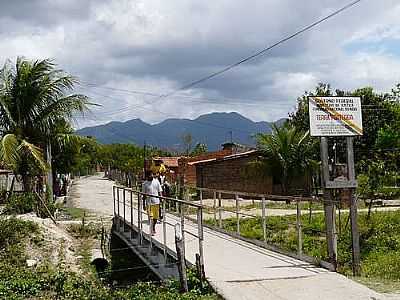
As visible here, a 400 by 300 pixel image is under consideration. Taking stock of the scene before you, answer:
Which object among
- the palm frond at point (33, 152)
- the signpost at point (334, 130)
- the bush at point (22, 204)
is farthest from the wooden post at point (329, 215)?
the bush at point (22, 204)

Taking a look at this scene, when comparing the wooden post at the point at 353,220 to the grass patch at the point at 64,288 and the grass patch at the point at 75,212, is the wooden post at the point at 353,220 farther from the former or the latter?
the grass patch at the point at 75,212

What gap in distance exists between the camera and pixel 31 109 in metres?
21.1

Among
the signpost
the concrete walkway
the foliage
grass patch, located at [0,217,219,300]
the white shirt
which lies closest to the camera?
the concrete walkway

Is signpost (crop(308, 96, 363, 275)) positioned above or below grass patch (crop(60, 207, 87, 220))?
above

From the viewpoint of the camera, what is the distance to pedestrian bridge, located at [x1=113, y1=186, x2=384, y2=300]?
8500mm

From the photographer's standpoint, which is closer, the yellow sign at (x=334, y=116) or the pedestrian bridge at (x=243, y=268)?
the pedestrian bridge at (x=243, y=268)

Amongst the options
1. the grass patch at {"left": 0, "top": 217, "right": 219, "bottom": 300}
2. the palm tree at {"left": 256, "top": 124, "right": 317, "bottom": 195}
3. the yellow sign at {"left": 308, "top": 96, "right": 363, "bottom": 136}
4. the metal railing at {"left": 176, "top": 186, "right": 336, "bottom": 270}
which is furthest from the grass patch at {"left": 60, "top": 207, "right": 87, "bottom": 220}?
the yellow sign at {"left": 308, "top": 96, "right": 363, "bottom": 136}

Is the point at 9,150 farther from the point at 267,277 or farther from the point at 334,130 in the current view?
the point at 267,277

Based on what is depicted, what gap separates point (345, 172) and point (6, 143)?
12425 mm

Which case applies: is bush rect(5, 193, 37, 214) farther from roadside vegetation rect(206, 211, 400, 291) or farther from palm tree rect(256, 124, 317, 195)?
palm tree rect(256, 124, 317, 195)

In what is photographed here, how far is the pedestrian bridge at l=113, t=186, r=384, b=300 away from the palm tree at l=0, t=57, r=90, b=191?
7078 mm

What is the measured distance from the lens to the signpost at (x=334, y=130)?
34.0ft

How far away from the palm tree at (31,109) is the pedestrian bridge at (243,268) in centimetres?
708

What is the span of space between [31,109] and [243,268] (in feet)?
43.2
